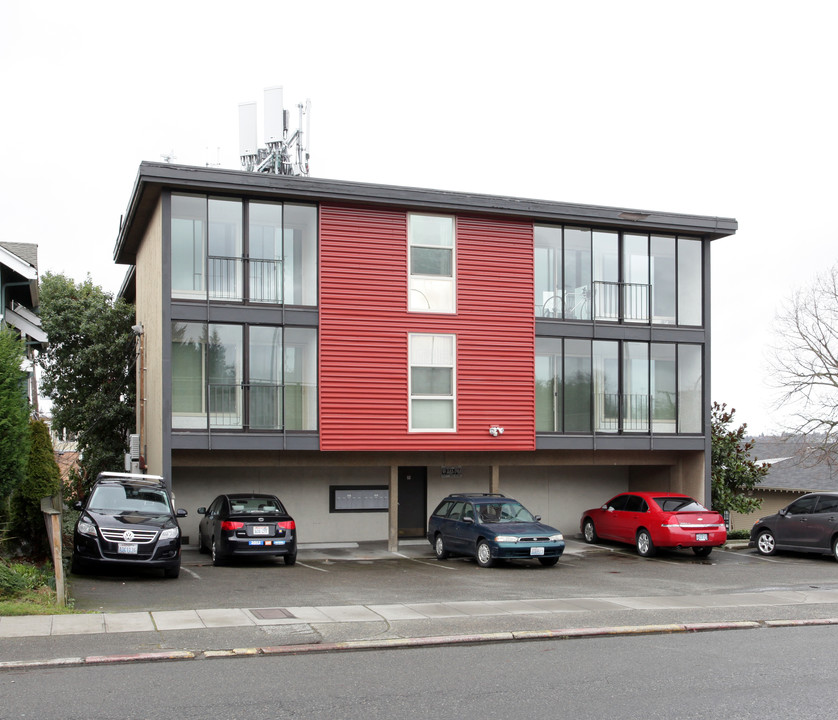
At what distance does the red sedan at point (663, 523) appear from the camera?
20.9 meters

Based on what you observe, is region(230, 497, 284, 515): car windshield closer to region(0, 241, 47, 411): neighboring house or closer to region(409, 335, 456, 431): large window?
region(409, 335, 456, 431): large window

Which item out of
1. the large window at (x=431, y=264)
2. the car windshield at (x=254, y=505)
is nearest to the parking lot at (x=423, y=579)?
the car windshield at (x=254, y=505)

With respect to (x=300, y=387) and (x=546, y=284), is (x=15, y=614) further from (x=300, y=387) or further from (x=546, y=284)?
(x=546, y=284)

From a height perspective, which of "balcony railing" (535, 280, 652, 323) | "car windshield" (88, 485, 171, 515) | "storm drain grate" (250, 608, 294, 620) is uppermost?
"balcony railing" (535, 280, 652, 323)

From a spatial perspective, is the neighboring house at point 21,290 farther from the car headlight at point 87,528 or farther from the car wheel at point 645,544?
the car wheel at point 645,544

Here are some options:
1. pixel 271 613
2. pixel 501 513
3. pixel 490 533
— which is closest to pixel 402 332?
pixel 501 513

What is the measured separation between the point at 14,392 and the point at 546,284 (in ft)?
43.1

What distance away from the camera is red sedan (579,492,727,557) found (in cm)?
2086

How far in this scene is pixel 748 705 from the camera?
7750 millimetres

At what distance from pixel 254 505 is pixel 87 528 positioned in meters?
4.08

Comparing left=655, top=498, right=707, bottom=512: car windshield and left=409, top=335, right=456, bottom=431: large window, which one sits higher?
left=409, top=335, right=456, bottom=431: large window

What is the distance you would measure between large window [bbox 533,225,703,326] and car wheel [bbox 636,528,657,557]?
17.5 ft

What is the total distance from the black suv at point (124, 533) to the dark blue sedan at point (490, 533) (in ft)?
20.3

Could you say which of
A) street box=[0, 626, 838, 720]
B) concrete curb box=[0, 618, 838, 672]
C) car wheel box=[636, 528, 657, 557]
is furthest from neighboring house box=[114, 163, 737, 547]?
street box=[0, 626, 838, 720]
